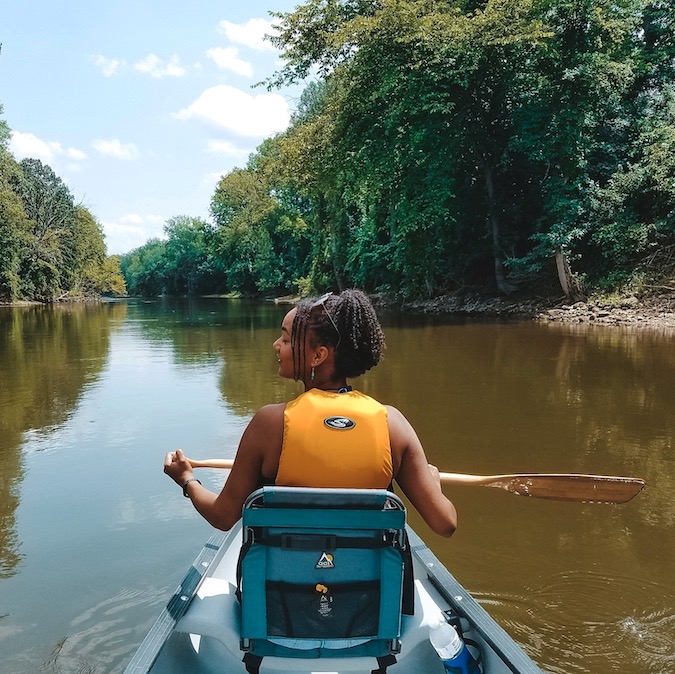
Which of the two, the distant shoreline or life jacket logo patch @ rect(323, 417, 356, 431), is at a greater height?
life jacket logo patch @ rect(323, 417, 356, 431)

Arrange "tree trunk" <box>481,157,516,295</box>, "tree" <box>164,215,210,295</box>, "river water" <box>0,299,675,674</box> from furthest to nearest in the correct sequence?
1. "tree" <box>164,215,210,295</box>
2. "tree trunk" <box>481,157,516,295</box>
3. "river water" <box>0,299,675,674</box>

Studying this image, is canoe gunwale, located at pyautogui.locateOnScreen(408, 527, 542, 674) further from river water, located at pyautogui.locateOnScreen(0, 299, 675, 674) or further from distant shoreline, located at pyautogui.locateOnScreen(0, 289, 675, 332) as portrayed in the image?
distant shoreline, located at pyautogui.locateOnScreen(0, 289, 675, 332)

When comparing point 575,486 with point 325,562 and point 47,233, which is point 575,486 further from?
point 47,233

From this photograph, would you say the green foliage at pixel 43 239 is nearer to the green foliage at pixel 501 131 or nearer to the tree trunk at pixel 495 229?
the green foliage at pixel 501 131

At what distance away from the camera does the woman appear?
62.0 inches

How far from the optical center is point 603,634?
2.88 metres

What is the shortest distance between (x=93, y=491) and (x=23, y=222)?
36867mm

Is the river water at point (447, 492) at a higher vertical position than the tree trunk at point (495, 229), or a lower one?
lower

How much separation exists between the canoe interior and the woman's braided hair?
2.38ft

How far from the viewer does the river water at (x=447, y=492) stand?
296 cm

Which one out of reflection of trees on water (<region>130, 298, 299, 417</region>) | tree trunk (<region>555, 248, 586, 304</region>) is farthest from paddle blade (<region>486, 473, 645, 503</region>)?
tree trunk (<region>555, 248, 586, 304</region>)

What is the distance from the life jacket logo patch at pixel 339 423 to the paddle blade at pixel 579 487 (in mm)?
1484

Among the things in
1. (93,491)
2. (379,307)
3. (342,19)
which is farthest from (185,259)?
(93,491)

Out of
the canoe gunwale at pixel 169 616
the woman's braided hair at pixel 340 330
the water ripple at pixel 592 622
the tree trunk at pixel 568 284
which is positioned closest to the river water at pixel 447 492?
the water ripple at pixel 592 622
